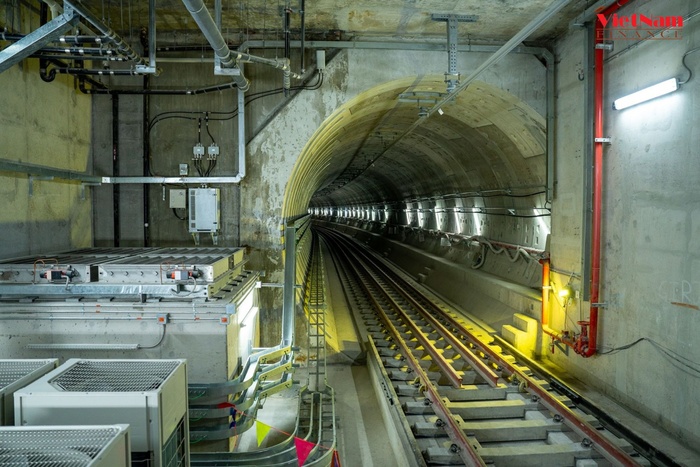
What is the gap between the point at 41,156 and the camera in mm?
6418

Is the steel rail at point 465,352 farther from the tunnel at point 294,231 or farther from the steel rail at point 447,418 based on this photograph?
the steel rail at point 447,418

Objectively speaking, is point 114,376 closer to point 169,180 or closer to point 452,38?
point 169,180

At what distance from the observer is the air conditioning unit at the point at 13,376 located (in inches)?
108

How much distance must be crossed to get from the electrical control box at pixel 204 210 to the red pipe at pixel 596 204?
5889mm

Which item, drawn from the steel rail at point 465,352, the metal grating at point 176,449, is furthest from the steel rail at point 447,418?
the metal grating at point 176,449

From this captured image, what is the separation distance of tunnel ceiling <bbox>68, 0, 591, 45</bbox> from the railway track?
5.37m

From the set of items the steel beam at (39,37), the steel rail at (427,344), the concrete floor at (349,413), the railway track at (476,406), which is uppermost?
the steel beam at (39,37)

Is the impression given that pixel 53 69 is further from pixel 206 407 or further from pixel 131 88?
pixel 206 407

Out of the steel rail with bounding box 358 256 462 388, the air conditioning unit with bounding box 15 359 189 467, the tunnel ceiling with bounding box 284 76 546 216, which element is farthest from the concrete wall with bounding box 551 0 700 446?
the air conditioning unit with bounding box 15 359 189 467

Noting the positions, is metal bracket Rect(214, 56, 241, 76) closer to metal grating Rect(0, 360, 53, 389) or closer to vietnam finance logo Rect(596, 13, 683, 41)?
metal grating Rect(0, 360, 53, 389)

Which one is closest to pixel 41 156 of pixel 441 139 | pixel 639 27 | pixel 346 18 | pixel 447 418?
pixel 346 18

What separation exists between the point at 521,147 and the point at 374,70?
3547 mm

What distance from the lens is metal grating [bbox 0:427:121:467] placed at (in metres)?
2.10

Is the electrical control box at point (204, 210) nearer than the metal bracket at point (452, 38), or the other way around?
the metal bracket at point (452, 38)
